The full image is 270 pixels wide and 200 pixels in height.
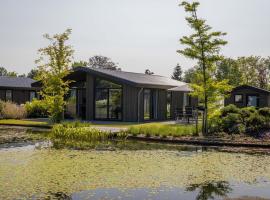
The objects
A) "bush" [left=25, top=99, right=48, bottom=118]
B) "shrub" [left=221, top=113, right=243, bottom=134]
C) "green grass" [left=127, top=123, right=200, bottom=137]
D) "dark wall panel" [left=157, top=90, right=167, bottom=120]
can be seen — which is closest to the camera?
"green grass" [left=127, top=123, right=200, bottom=137]

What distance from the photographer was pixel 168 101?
30219 millimetres

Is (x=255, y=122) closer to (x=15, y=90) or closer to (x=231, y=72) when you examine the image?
(x=15, y=90)

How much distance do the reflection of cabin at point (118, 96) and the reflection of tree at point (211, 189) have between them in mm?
15437

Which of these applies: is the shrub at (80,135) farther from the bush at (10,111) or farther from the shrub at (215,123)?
the bush at (10,111)

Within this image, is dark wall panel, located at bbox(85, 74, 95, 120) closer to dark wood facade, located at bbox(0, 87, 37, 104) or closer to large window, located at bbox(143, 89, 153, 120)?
large window, located at bbox(143, 89, 153, 120)

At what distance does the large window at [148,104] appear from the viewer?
89.2 ft

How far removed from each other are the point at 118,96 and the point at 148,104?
216 cm

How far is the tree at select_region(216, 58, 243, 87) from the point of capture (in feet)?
186

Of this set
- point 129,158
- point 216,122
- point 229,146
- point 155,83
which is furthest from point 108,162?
point 155,83

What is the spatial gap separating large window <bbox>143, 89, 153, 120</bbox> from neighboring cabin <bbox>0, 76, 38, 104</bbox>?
15081 mm

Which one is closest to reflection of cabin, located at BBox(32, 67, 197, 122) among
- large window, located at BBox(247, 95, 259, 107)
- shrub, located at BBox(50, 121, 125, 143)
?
shrub, located at BBox(50, 121, 125, 143)

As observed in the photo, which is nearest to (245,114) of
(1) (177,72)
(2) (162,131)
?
(2) (162,131)

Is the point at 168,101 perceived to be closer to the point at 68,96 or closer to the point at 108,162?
the point at 68,96

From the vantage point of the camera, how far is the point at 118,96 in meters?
26.7
